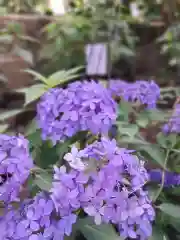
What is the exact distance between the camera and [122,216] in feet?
1.66

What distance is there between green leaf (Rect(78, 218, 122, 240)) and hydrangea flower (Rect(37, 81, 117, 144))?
16 cm

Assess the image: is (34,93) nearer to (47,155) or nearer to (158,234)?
(47,155)

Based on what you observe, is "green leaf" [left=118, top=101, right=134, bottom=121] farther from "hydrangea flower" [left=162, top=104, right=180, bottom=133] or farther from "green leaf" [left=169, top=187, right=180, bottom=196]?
"green leaf" [left=169, top=187, right=180, bottom=196]

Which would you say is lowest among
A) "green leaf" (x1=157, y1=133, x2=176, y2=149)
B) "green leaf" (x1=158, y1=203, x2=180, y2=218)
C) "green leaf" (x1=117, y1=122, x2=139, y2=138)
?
"green leaf" (x1=158, y1=203, x2=180, y2=218)

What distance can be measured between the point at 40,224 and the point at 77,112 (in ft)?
0.73

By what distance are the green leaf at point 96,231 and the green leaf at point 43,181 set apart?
6 cm

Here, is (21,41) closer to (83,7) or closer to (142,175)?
(83,7)

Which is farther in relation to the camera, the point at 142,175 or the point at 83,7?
the point at 83,7

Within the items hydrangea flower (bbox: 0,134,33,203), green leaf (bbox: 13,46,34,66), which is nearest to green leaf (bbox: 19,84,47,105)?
hydrangea flower (bbox: 0,134,33,203)

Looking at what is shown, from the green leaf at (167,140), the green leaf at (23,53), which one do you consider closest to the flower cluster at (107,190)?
the green leaf at (167,140)

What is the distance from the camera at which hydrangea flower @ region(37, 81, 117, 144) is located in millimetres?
660

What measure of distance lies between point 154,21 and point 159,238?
2.03 m

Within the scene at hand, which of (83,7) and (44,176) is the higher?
(44,176)

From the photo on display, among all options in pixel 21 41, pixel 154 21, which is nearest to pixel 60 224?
pixel 21 41
